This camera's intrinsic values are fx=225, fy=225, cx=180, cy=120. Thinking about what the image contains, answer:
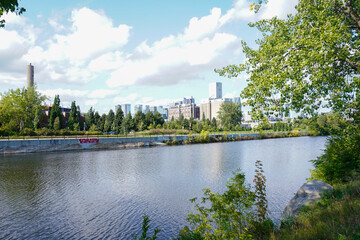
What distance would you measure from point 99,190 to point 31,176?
29.1 ft

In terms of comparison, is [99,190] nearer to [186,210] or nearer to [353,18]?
[186,210]

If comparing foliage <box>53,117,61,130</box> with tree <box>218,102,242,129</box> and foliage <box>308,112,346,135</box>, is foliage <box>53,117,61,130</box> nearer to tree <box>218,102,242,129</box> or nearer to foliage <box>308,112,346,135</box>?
foliage <box>308,112,346,135</box>

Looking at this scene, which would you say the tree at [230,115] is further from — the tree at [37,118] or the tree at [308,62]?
the tree at [308,62]

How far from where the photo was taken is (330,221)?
18.6 ft

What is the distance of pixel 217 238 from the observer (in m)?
6.55

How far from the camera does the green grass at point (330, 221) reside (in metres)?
4.99

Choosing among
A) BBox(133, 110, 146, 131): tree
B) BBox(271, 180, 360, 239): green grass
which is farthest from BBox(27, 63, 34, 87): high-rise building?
BBox(271, 180, 360, 239): green grass

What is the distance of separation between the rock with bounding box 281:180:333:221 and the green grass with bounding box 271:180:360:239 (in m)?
0.47

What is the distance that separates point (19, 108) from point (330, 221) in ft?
228

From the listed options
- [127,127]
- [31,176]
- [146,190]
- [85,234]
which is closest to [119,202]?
[146,190]

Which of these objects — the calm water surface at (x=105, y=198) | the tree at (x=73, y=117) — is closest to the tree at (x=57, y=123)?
the tree at (x=73, y=117)

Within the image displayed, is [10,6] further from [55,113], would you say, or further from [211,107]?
[211,107]

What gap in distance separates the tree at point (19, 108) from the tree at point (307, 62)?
209 ft

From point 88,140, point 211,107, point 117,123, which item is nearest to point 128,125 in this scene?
point 117,123
